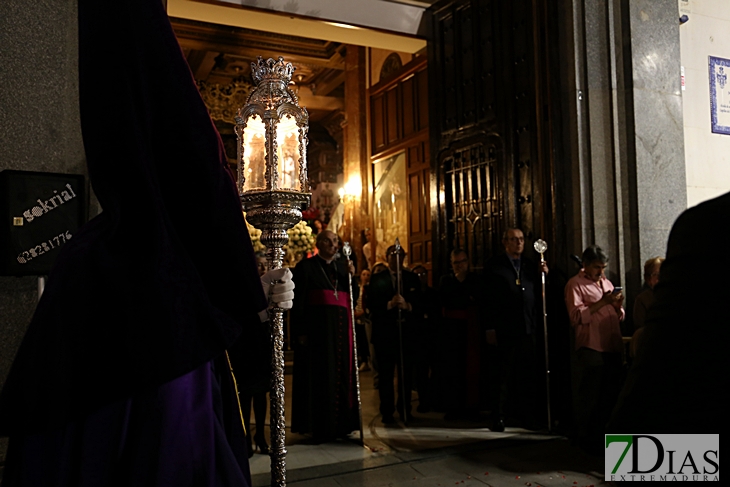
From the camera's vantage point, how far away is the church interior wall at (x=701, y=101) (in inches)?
285

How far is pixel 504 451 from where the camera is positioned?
5668 millimetres

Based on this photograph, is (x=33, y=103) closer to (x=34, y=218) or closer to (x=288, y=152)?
(x=34, y=218)

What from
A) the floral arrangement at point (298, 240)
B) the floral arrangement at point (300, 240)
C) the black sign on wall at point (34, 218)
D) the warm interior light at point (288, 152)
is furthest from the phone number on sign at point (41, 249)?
the floral arrangement at point (300, 240)

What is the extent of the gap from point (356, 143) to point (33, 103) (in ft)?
29.2

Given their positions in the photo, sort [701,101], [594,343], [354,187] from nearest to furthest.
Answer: [594,343] → [701,101] → [354,187]

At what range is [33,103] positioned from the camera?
4055 millimetres

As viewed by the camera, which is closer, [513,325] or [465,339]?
[513,325]

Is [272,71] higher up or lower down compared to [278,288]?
higher up

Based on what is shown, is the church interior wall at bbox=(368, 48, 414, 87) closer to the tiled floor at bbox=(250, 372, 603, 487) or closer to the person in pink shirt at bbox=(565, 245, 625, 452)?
the person in pink shirt at bbox=(565, 245, 625, 452)

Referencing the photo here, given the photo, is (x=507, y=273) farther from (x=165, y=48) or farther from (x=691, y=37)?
(x=165, y=48)

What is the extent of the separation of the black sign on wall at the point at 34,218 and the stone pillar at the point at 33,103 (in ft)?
1.39

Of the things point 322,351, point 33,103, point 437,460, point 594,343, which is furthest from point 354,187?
point 33,103

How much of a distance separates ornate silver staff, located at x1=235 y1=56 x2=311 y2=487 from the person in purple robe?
136 centimetres

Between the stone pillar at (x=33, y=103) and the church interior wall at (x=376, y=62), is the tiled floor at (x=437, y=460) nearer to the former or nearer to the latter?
the stone pillar at (x=33, y=103)
